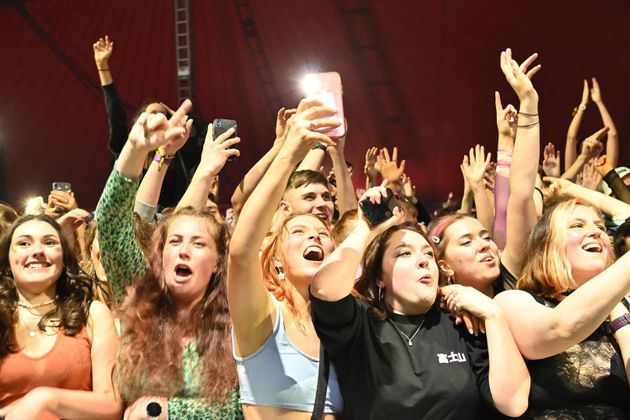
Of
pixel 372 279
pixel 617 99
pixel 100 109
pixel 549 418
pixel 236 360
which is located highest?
pixel 100 109

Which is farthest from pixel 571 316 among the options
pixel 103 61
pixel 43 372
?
pixel 103 61

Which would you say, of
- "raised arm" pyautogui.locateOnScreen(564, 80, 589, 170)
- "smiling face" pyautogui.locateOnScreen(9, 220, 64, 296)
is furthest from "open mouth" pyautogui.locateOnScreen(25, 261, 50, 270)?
"raised arm" pyautogui.locateOnScreen(564, 80, 589, 170)

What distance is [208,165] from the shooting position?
267 cm

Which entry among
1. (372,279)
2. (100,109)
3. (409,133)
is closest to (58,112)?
(100,109)

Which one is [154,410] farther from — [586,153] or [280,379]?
[586,153]

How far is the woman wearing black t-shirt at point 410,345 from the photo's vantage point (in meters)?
2.03

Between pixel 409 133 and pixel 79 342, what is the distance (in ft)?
11.8

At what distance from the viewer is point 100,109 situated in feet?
21.0

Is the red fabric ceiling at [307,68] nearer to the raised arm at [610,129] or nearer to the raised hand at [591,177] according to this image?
the raised arm at [610,129]

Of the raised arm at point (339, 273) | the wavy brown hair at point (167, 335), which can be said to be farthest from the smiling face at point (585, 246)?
the wavy brown hair at point (167, 335)

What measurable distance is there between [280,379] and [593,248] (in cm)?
103

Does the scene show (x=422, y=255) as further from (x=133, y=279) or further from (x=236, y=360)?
(x=133, y=279)

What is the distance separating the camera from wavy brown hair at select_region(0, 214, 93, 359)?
2.48m

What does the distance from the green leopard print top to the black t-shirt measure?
1.32ft
